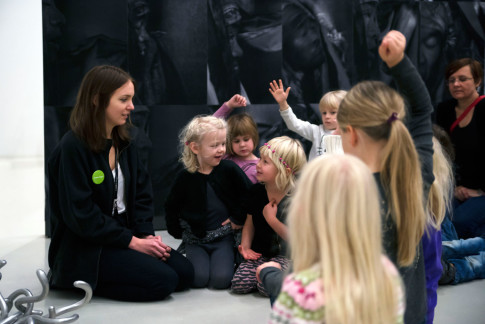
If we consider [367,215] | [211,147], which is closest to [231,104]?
[211,147]

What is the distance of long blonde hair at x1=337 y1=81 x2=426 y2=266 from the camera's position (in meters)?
1.84

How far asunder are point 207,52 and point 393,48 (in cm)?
349

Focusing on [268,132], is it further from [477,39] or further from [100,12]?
[477,39]

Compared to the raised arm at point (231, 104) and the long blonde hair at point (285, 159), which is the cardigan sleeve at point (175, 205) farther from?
the raised arm at point (231, 104)

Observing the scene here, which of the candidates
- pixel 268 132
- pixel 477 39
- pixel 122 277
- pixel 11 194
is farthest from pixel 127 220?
A: pixel 477 39

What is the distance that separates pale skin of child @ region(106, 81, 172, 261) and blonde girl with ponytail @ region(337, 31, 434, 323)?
72.1 inches

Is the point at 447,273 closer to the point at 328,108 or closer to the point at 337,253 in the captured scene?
the point at 328,108

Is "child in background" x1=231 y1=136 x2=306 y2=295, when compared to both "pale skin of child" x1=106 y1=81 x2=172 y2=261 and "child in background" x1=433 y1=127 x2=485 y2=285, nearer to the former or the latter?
"pale skin of child" x1=106 y1=81 x2=172 y2=261

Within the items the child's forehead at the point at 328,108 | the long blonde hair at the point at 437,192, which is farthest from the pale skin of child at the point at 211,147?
the long blonde hair at the point at 437,192

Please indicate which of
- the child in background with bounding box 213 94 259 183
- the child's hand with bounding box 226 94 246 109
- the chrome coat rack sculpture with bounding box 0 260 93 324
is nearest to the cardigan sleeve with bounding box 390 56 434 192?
the chrome coat rack sculpture with bounding box 0 260 93 324

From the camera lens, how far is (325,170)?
4.82 ft

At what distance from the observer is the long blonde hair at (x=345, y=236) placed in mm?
1442

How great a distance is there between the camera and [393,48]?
6.03ft

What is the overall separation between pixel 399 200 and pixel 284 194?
5.60ft
